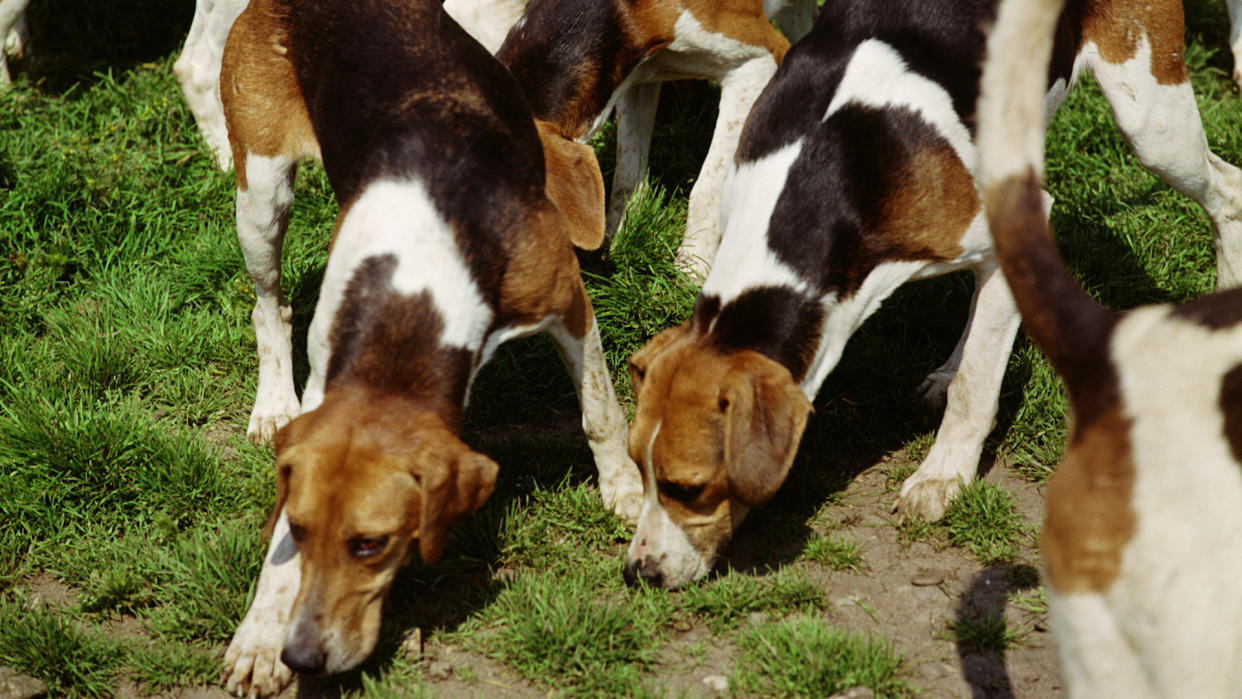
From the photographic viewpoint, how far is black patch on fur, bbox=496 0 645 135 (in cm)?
514

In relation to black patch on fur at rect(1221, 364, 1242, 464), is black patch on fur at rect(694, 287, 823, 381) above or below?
below

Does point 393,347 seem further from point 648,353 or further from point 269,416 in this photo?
point 269,416

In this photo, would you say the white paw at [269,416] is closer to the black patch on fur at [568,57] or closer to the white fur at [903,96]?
the black patch on fur at [568,57]

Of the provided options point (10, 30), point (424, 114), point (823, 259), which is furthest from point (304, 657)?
point (10, 30)

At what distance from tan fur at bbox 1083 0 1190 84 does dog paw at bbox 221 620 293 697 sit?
3545 millimetres

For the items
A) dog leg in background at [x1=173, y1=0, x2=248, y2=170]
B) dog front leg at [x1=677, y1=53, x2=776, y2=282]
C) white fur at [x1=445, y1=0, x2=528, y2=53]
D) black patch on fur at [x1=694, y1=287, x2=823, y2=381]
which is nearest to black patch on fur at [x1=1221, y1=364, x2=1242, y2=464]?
black patch on fur at [x1=694, y1=287, x2=823, y2=381]

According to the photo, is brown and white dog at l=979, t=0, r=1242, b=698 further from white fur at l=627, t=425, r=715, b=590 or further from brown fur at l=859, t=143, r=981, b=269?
white fur at l=627, t=425, r=715, b=590

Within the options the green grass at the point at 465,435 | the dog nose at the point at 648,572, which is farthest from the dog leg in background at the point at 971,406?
the dog nose at the point at 648,572

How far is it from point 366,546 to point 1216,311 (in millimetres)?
2196

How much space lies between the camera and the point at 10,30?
731cm

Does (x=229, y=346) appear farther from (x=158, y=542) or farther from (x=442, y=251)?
(x=442, y=251)

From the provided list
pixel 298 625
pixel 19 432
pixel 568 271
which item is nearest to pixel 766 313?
pixel 568 271

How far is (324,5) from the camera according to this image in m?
4.71

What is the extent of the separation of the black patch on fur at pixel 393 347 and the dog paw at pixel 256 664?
81cm
